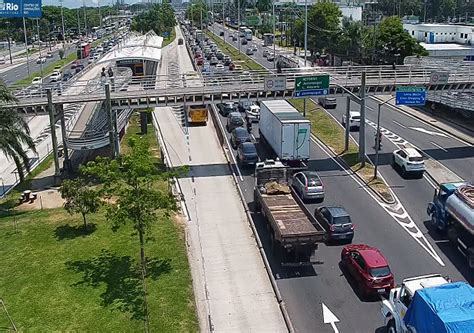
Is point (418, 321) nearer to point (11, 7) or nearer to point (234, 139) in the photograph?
point (234, 139)

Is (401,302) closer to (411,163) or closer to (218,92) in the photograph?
(411,163)

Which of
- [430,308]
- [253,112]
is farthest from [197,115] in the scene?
[430,308]

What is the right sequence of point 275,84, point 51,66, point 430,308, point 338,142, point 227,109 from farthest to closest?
point 51,66 → point 227,109 → point 338,142 → point 275,84 → point 430,308

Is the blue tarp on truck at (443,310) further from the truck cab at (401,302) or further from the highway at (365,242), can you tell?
the highway at (365,242)

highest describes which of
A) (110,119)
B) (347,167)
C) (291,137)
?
(110,119)

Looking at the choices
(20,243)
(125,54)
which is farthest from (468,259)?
(125,54)

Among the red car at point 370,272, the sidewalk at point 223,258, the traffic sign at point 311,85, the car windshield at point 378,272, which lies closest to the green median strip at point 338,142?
the traffic sign at point 311,85
